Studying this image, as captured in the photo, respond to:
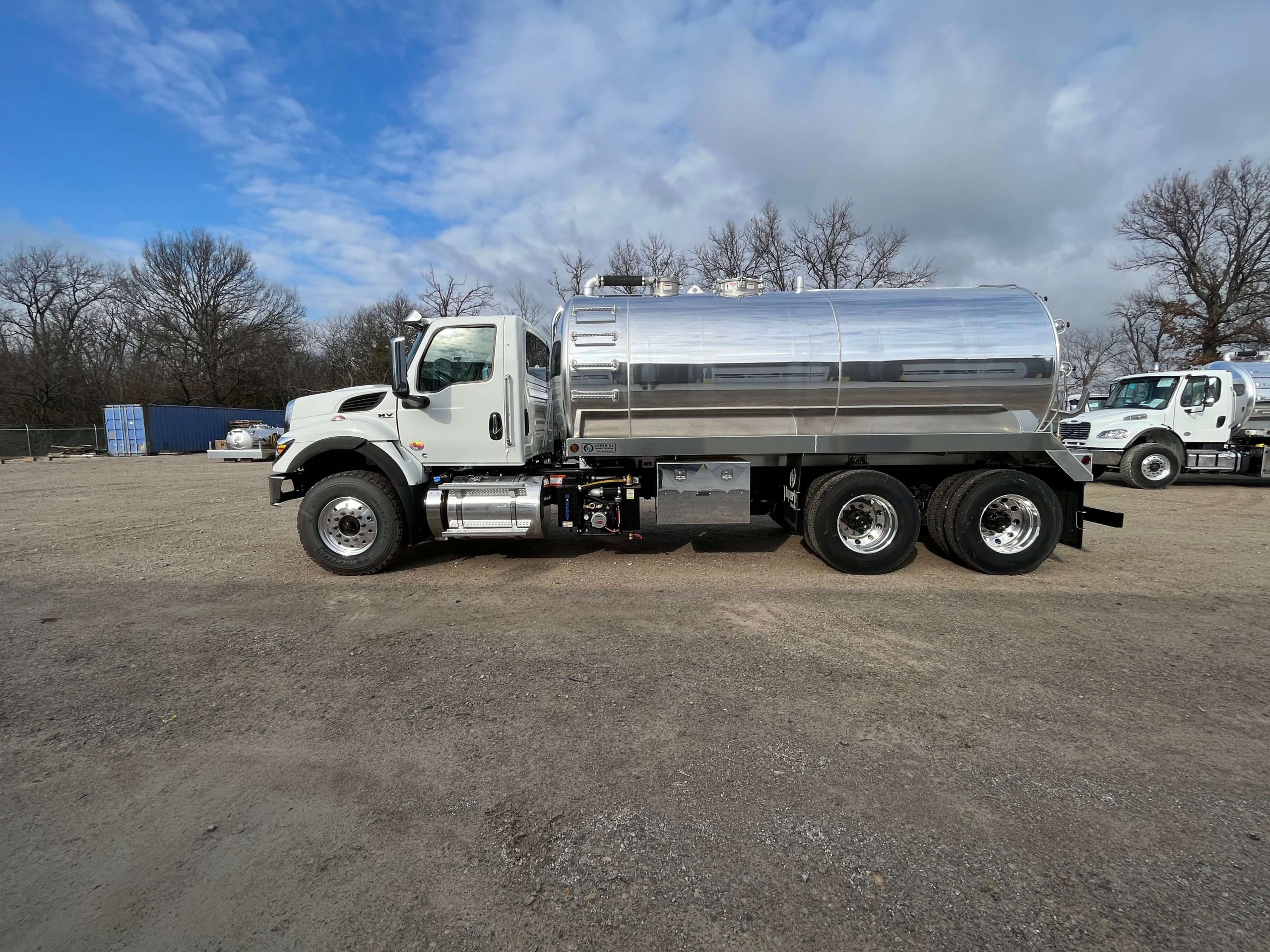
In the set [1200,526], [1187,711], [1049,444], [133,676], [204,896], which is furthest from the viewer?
[1200,526]

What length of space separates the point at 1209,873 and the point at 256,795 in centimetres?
397

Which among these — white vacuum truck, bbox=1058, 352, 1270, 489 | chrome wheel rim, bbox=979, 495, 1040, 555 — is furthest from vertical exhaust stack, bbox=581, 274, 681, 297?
white vacuum truck, bbox=1058, 352, 1270, 489

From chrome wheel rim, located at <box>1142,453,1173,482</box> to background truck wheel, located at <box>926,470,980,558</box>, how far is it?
10.4 metres

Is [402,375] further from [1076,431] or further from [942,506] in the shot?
[1076,431]

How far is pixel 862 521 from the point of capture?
21.2 ft

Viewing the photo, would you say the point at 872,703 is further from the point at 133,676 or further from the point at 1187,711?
the point at 133,676

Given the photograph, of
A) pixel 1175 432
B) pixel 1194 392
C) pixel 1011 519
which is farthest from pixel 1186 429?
pixel 1011 519

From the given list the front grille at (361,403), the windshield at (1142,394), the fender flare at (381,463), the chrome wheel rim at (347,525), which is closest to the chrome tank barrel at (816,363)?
the fender flare at (381,463)

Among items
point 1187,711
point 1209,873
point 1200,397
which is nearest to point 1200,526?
point 1200,397

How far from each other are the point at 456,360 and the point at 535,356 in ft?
3.16

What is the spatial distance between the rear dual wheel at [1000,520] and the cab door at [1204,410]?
34.4ft

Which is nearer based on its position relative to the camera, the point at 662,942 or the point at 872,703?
the point at 662,942

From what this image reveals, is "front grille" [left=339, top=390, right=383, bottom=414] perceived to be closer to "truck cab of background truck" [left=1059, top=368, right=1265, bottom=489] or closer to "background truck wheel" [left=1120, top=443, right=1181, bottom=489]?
"truck cab of background truck" [left=1059, top=368, right=1265, bottom=489]

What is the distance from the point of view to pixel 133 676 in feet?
13.4
